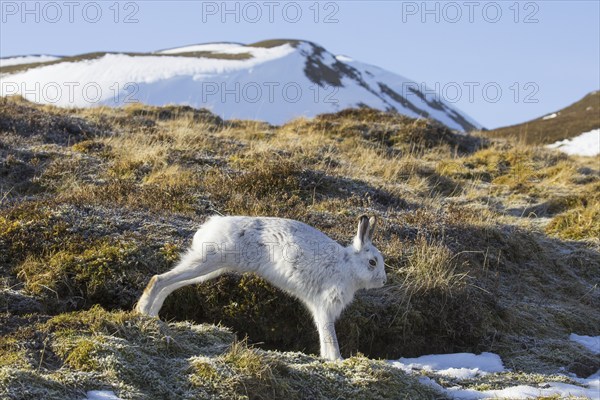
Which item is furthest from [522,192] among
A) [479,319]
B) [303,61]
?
[303,61]

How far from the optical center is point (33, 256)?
27.8ft

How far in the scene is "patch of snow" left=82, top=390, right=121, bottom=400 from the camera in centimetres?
536

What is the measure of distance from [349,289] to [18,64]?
64630mm

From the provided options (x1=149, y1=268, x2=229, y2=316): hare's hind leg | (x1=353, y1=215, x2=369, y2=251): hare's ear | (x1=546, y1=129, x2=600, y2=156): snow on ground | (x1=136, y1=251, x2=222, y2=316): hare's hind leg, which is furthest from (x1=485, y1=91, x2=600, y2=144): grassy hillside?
(x1=136, y1=251, x2=222, y2=316): hare's hind leg

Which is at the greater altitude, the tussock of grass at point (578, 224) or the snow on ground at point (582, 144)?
the snow on ground at point (582, 144)

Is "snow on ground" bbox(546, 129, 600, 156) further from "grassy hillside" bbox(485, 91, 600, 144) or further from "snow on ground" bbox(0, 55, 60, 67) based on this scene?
"snow on ground" bbox(0, 55, 60, 67)

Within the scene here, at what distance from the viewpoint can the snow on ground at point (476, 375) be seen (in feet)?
22.2

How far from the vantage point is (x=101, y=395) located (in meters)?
5.40

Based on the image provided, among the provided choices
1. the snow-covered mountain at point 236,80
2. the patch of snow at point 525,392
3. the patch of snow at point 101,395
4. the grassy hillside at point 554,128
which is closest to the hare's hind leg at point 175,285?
the patch of snow at point 101,395

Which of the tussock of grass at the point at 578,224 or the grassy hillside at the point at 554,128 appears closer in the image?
the tussock of grass at the point at 578,224

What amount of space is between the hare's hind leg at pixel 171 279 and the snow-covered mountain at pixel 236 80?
44491 millimetres

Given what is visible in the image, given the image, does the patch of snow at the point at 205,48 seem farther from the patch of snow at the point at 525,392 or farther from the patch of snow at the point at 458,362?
the patch of snow at the point at 525,392

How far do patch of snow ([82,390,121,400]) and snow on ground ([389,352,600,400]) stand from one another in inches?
114

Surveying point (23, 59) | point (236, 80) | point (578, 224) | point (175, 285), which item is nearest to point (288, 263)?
point (175, 285)
